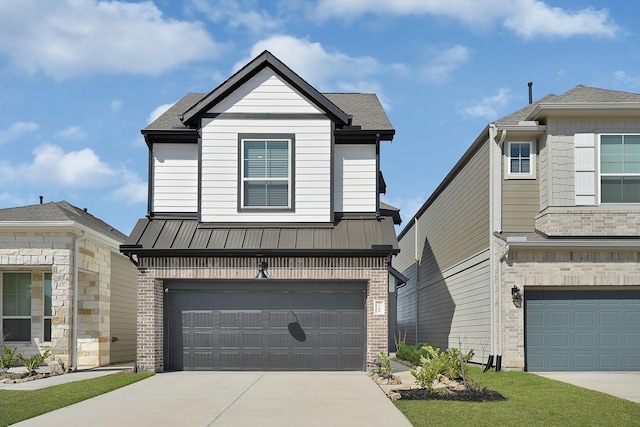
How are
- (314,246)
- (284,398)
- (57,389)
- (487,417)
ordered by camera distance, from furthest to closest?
(314,246) → (57,389) → (284,398) → (487,417)

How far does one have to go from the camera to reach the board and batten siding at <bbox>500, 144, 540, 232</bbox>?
61.6 feet

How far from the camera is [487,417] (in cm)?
1115

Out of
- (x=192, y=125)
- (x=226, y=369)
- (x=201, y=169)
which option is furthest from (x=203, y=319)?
(x=192, y=125)

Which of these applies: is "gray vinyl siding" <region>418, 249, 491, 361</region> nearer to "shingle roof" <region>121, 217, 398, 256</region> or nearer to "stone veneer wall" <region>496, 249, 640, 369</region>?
"stone veneer wall" <region>496, 249, 640, 369</region>

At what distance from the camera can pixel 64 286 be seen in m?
19.3

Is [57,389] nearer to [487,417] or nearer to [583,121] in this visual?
[487,417]

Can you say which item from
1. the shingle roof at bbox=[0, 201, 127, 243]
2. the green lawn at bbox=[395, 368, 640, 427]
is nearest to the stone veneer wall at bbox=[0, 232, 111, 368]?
the shingle roof at bbox=[0, 201, 127, 243]

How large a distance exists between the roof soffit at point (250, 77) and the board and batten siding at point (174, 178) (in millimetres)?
992

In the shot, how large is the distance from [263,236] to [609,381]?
8509 millimetres

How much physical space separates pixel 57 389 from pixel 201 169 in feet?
21.7

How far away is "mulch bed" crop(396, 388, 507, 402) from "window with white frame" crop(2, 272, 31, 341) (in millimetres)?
12182

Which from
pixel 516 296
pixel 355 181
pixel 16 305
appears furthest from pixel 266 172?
pixel 16 305

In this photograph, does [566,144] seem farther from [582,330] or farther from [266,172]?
[266,172]

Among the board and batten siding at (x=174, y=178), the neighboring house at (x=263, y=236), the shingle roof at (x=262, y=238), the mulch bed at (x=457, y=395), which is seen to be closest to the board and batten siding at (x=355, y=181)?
the neighboring house at (x=263, y=236)
